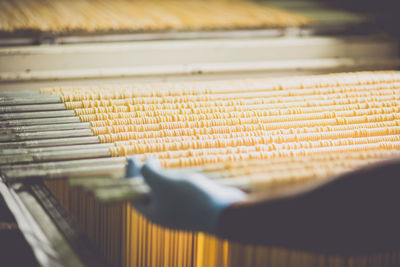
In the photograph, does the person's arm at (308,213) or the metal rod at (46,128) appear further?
the metal rod at (46,128)

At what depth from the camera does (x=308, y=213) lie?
0.67 m

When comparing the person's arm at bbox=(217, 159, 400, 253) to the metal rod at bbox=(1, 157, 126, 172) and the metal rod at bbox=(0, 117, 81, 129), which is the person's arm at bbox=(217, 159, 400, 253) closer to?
the metal rod at bbox=(1, 157, 126, 172)

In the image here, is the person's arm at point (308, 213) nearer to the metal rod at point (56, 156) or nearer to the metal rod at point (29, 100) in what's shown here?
the metal rod at point (56, 156)

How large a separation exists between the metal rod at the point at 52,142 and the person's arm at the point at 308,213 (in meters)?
0.31

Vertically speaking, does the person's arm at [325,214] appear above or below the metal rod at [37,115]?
below

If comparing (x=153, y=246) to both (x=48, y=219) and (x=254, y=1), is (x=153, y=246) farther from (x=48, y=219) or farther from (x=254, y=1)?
(x=254, y=1)

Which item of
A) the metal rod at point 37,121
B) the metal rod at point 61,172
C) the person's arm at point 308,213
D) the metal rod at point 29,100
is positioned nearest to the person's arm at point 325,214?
the person's arm at point 308,213

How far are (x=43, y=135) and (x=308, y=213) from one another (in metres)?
0.55

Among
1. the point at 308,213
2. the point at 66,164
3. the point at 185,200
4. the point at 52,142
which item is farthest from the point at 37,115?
the point at 308,213

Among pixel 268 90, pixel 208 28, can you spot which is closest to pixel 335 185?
pixel 268 90

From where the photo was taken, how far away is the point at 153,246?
91cm

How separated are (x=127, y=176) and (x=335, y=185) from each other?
33 cm

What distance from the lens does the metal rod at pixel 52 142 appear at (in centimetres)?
96

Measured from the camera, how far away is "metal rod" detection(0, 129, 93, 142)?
0.98m
